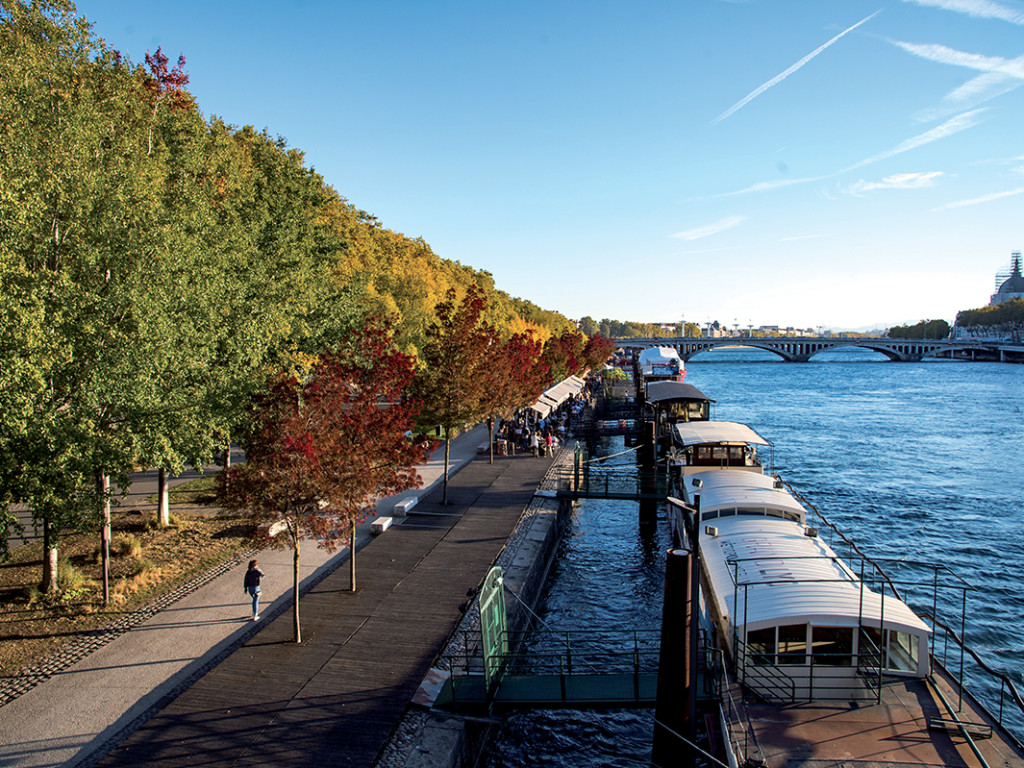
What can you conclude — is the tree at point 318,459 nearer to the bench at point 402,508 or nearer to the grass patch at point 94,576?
the grass patch at point 94,576

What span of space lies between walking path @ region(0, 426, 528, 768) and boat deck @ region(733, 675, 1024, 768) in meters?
7.53

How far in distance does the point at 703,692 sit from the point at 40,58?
2473cm

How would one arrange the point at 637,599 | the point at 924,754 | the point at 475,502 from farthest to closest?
the point at 475,502
the point at 637,599
the point at 924,754

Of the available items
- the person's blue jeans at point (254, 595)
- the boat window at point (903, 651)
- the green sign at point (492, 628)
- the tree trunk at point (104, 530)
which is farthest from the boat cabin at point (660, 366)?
the tree trunk at point (104, 530)

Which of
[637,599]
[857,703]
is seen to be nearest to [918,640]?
[857,703]

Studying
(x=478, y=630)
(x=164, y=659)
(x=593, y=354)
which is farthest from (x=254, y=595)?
(x=593, y=354)

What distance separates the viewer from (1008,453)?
52469mm

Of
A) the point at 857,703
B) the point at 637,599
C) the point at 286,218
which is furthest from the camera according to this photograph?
the point at 286,218

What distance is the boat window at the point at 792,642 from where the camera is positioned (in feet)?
41.4

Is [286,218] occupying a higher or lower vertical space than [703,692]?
higher

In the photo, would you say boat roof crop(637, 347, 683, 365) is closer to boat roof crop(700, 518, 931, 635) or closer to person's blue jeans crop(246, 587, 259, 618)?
boat roof crop(700, 518, 931, 635)

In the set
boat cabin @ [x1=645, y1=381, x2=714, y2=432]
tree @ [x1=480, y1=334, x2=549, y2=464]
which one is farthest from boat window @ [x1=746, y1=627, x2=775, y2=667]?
boat cabin @ [x1=645, y1=381, x2=714, y2=432]

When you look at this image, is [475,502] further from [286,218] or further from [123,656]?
[286,218]

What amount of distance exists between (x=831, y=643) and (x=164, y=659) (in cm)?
1283
